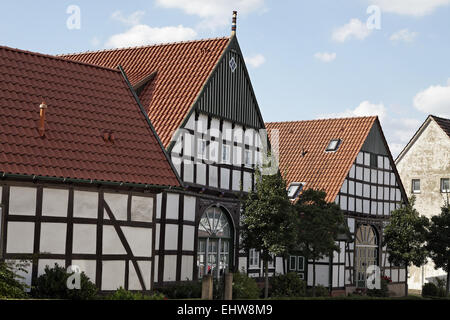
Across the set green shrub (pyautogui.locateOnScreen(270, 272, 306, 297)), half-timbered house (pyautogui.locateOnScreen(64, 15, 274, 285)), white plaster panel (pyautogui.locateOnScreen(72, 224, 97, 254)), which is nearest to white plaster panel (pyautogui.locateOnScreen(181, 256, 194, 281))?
half-timbered house (pyautogui.locateOnScreen(64, 15, 274, 285))

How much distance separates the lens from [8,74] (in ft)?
82.5

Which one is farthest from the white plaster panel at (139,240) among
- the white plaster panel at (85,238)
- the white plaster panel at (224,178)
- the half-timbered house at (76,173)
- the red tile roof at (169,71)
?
the white plaster panel at (224,178)

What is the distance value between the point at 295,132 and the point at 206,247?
16.4m

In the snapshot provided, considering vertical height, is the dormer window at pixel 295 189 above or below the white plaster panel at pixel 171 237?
above

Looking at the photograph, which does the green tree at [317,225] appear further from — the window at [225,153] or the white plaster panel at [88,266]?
the white plaster panel at [88,266]

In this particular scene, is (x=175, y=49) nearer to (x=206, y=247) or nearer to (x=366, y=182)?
(x=206, y=247)

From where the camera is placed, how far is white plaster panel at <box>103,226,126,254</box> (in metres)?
24.8

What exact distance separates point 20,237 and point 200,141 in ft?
37.0

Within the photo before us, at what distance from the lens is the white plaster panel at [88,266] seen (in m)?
24.1

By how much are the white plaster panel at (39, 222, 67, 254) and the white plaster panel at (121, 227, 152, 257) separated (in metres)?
2.15

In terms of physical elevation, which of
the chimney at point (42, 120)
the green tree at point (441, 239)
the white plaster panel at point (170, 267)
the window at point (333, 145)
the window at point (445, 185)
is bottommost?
the white plaster panel at point (170, 267)

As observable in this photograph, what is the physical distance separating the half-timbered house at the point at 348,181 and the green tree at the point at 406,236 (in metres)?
1.24

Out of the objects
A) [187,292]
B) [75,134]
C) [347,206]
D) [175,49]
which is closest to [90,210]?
[75,134]

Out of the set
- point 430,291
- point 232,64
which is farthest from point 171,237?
point 430,291
